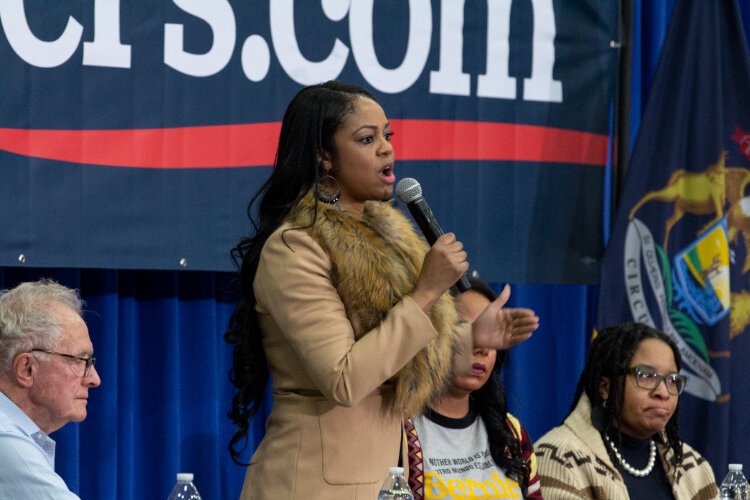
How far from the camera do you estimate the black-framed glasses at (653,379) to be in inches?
132

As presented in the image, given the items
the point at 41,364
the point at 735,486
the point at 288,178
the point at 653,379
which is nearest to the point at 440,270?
the point at 288,178

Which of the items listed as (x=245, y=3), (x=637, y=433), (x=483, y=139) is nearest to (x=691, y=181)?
(x=483, y=139)

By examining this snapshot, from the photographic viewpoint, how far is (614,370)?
134 inches

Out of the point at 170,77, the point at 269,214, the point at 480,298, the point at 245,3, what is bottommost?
the point at 480,298

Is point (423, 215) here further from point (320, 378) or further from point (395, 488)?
point (395, 488)

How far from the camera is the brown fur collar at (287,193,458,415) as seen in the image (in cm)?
226

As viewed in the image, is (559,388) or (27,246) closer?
(27,246)

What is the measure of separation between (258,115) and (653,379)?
4.44ft

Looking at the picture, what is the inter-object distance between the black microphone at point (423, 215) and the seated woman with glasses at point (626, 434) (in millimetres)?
1078

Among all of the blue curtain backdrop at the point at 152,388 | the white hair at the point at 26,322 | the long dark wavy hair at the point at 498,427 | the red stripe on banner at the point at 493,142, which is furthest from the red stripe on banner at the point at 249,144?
the white hair at the point at 26,322

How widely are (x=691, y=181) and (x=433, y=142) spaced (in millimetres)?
1005

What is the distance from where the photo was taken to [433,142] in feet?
12.4

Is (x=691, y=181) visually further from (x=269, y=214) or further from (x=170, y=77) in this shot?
(x=269, y=214)

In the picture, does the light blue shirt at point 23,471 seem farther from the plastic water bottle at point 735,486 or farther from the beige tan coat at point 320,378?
the plastic water bottle at point 735,486
